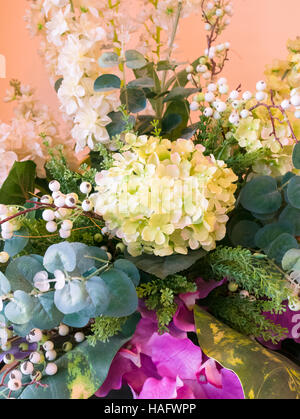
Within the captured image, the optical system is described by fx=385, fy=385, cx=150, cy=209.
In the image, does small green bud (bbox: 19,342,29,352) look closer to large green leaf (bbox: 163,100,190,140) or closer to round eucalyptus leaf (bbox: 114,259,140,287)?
round eucalyptus leaf (bbox: 114,259,140,287)

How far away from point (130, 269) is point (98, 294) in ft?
0.18

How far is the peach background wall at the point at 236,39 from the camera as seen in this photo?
882 millimetres

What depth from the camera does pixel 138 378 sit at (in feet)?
1.44

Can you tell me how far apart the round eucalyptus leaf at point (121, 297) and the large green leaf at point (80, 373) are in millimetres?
68

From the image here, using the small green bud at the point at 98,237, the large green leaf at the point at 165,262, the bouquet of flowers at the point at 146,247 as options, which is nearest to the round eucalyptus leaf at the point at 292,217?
the bouquet of flowers at the point at 146,247

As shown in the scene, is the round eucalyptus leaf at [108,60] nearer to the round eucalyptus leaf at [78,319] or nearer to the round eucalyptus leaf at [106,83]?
the round eucalyptus leaf at [106,83]

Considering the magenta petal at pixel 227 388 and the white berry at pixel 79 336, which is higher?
the white berry at pixel 79 336

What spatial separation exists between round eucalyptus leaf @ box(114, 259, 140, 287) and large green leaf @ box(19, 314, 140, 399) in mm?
70

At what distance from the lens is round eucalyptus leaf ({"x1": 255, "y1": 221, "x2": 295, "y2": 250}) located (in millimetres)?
442

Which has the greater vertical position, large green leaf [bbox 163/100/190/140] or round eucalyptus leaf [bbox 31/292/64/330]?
large green leaf [bbox 163/100/190/140]

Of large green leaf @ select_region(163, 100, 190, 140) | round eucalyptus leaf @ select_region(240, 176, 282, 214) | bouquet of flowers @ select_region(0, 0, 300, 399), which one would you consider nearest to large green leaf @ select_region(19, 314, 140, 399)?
bouquet of flowers @ select_region(0, 0, 300, 399)

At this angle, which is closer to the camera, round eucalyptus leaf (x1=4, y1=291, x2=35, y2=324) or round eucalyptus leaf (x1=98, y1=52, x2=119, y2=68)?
round eucalyptus leaf (x1=4, y1=291, x2=35, y2=324)

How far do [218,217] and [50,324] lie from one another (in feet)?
0.65

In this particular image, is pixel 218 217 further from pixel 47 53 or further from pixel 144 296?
pixel 47 53
